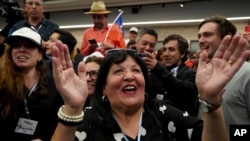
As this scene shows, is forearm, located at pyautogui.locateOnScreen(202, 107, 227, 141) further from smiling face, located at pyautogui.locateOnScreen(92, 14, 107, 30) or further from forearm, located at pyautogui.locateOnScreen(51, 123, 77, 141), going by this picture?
smiling face, located at pyautogui.locateOnScreen(92, 14, 107, 30)

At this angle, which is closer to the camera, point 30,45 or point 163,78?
point 30,45

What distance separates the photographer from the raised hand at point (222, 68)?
5.00 ft

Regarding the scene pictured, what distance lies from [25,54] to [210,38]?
4.53ft

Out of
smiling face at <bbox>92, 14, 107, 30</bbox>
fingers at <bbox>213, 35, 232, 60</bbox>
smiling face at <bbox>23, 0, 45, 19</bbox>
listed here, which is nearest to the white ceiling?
smiling face at <bbox>92, 14, 107, 30</bbox>

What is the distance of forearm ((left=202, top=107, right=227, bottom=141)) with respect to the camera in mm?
1559

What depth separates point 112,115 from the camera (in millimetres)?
1822

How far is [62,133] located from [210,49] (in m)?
1.52

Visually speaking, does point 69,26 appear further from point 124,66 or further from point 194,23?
point 124,66

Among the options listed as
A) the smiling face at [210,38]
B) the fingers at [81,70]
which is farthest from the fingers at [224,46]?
the smiling face at [210,38]

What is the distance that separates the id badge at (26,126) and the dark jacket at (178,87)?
106cm

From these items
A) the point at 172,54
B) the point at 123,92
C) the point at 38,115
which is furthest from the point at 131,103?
the point at 172,54

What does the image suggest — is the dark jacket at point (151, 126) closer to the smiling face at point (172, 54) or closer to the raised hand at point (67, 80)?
the raised hand at point (67, 80)

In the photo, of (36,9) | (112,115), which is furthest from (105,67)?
(36,9)

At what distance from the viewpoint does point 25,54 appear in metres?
2.40
